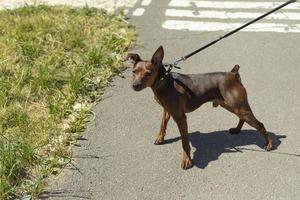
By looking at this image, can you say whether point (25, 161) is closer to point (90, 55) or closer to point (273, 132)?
point (90, 55)

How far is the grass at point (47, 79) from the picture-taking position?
5211 mm

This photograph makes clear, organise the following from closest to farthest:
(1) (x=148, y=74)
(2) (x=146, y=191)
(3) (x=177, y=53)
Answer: (1) (x=148, y=74) < (2) (x=146, y=191) < (3) (x=177, y=53)

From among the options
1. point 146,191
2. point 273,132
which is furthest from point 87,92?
point 273,132

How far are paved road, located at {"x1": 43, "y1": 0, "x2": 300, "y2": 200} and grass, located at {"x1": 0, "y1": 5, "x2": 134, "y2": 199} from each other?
0.85 ft

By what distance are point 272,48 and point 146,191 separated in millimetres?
4038

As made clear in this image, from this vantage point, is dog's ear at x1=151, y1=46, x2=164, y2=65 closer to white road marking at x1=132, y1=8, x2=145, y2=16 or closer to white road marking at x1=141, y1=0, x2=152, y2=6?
white road marking at x1=132, y1=8, x2=145, y2=16

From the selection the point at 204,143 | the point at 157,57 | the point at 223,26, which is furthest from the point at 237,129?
the point at 223,26

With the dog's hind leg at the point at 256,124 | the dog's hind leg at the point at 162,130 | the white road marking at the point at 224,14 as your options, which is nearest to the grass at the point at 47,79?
the dog's hind leg at the point at 162,130

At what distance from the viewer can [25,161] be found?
205 inches

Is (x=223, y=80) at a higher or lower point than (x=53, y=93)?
higher

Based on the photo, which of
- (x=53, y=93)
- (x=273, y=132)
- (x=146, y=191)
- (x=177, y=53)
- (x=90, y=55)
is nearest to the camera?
(x=146, y=191)

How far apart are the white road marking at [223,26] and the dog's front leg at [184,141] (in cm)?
393

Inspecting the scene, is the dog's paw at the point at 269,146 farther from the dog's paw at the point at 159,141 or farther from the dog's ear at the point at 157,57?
the dog's ear at the point at 157,57

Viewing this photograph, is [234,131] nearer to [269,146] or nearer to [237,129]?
[237,129]
